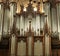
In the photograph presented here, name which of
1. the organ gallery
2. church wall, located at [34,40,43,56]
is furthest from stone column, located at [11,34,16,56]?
church wall, located at [34,40,43,56]

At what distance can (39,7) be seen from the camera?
1296 cm

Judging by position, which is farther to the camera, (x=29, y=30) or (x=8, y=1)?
(x=8, y=1)

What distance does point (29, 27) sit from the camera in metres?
12.3

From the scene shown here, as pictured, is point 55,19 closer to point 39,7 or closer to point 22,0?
point 39,7

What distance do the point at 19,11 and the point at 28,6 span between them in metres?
0.51

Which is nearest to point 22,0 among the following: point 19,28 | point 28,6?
point 28,6

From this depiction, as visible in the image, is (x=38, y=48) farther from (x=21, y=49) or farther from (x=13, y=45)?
(x=13, y=45)

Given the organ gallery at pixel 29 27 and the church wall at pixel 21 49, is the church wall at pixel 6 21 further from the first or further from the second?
the church wall at pixel 21 49

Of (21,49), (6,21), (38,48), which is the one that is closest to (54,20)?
(38,48)

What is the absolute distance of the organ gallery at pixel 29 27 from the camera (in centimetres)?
1192

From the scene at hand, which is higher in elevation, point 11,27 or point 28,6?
point 28,6

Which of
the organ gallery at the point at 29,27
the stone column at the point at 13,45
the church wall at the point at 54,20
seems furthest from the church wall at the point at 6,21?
the church wall at the point at 54,20

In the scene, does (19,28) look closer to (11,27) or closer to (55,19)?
(11,27)

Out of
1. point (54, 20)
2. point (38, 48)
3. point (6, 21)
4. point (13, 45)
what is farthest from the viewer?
point (6, 21)
